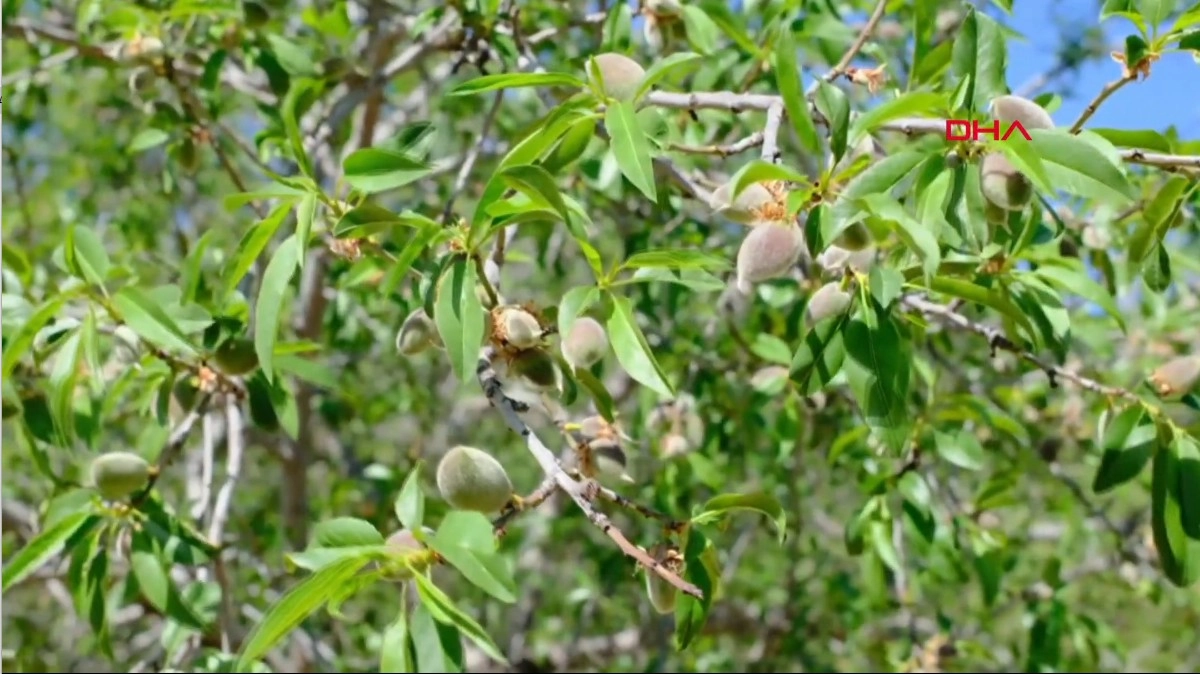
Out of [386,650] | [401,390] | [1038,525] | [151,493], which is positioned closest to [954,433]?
[386,650]

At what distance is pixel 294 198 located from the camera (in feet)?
3.79

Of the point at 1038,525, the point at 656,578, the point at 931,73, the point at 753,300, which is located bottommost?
the point at 1038,525

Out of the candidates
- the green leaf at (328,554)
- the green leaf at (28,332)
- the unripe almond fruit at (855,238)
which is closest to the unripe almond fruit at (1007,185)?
the unripe almond fruit at (855,238)

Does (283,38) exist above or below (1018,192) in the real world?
below

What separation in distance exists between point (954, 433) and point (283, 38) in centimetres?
126

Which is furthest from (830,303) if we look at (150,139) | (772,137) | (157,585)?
(150,139)

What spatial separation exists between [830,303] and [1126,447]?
431 mm

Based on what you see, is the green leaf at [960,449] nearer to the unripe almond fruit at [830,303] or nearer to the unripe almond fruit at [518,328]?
the unripe almond fruit at [830,303]

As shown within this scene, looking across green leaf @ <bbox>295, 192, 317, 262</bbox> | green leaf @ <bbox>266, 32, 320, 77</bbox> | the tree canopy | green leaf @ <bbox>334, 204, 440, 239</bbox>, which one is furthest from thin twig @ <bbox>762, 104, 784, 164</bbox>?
green leaf @ <bbox>266, 32, 320, 77</bbox>

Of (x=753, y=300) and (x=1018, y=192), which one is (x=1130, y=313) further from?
(x=1018, y=192)

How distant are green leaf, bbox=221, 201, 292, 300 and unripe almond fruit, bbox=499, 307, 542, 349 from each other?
0.82 feet

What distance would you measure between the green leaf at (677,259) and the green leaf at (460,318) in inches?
6.1

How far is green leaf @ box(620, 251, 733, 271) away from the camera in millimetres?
1080

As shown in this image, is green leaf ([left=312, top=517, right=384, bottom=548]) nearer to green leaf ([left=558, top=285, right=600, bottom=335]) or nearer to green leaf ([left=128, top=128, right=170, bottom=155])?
green leaf ([left=558, top=285, right=600, bottom=335])
